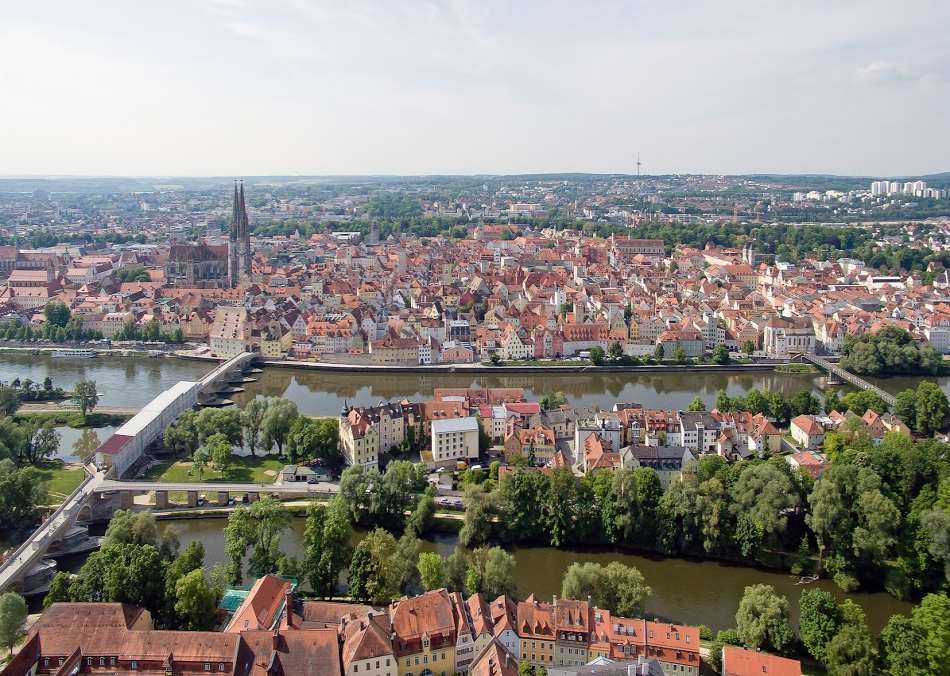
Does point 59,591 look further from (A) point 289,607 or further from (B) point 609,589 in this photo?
(B) point 609,589

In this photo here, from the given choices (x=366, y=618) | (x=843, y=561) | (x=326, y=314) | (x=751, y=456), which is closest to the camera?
(x=366, y=618)

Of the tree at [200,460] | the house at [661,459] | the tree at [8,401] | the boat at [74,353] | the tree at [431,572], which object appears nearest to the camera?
the tree at [431,572]

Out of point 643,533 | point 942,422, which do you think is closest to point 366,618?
point 643,533

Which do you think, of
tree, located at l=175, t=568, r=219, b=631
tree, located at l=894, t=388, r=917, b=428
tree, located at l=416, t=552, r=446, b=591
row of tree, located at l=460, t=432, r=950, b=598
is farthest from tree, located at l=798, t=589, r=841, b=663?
tree, located at l=894, t=388, r=917, b=428

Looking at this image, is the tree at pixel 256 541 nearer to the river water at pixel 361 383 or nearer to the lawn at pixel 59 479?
the lawn at pixel 59 479

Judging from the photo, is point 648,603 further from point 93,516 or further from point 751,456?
point 93,516

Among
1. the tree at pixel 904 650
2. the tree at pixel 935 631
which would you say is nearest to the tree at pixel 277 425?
the tree at pixel 904 650
